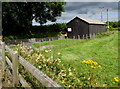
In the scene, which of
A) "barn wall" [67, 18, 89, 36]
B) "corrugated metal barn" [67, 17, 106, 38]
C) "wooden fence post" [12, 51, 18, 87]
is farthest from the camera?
"barn wall" [67, 18, 89, 36]

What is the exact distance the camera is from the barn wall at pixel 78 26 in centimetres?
2588

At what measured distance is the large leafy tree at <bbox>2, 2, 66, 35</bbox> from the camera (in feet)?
62.0

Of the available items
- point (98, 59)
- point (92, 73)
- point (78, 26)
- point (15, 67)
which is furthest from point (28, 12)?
point (15, 67)

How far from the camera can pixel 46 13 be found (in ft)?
72.1

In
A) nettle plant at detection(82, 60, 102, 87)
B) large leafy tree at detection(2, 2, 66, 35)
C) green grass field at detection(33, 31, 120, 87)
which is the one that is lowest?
green grass field at detection(33, 31, 120, 87)

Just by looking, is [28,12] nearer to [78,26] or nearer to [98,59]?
[78,26]

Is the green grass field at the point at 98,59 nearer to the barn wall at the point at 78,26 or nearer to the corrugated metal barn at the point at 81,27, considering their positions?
the corrugated metal barn at the point at 81,27

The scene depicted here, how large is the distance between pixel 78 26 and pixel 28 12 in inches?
395

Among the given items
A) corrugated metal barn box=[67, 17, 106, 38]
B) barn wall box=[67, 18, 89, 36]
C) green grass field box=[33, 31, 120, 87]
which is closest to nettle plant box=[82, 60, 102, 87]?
green grass field box=[33, 31, 120, 87]

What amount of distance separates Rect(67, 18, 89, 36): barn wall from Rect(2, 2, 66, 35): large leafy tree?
4.44 m

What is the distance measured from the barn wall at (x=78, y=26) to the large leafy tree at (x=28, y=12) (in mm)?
4444

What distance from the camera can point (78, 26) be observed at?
88.5ft

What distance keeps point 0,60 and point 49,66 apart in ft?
7.21

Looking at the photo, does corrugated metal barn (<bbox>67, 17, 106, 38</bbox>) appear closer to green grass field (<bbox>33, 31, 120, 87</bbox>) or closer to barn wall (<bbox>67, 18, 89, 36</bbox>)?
barn wall (<bbox>67, 18, 89, 36</bbox>)
